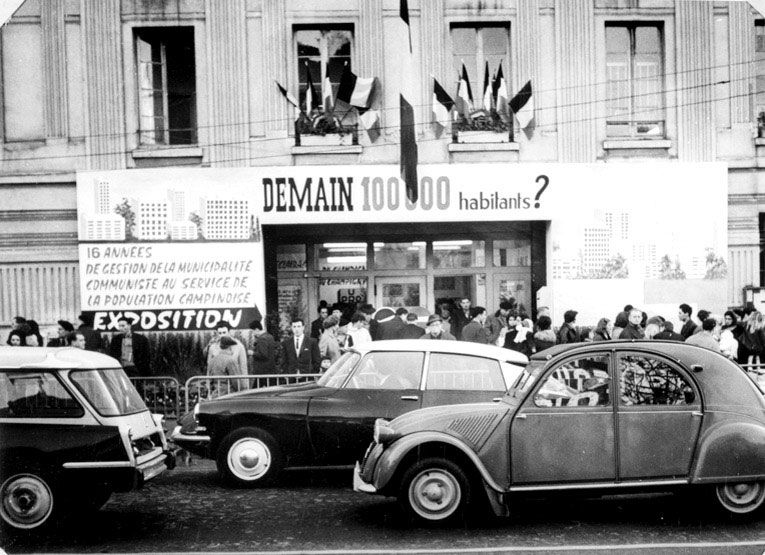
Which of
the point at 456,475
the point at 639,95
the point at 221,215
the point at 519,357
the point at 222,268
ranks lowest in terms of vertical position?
the point at 456,475

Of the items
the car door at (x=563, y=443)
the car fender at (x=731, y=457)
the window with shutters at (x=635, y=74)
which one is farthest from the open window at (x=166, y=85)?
the car fender at (x=731, y=457)

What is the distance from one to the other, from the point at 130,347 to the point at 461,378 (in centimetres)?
777

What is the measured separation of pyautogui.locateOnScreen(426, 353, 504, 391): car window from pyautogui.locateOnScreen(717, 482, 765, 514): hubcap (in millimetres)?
2344

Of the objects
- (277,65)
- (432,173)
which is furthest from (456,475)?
(277,65)

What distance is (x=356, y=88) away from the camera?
13586 millimetres

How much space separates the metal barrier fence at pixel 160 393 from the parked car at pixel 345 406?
2434 mm

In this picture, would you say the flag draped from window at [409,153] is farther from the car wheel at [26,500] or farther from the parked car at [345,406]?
the car wheel at [26,500]

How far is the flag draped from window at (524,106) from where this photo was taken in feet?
44.6

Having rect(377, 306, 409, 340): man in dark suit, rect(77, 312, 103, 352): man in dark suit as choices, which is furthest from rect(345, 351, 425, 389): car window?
rect(77, 312, 103, 352): man in dark suit

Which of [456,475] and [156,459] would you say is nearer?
[456,475]

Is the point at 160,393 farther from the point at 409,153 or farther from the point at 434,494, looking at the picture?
the point at 409,153

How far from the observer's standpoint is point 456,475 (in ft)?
19.2

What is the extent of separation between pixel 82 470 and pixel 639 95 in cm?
1205

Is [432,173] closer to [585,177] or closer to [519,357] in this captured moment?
[585,177]
